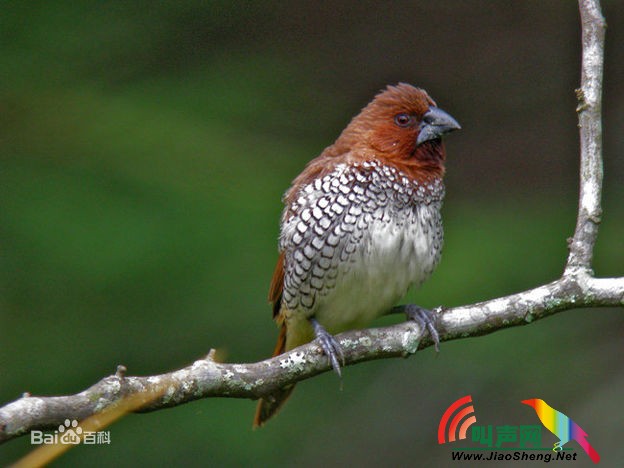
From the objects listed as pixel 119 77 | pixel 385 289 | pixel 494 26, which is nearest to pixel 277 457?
pixel 385 289

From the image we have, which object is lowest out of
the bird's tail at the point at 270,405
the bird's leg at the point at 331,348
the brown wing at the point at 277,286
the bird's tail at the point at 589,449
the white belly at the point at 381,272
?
the bird's tail at the point at 589,449

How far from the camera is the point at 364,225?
4277 millimetres

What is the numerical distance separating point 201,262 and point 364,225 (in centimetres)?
181

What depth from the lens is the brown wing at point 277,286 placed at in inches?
181

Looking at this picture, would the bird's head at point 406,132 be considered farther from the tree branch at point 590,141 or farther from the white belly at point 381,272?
the tree branch at point 590,141

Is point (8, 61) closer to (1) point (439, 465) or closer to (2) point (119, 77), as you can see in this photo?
(2) point (119, 77)

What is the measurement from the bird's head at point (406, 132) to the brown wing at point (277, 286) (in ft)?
1.99

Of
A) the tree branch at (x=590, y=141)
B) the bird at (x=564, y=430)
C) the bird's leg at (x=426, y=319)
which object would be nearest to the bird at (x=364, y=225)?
the bird's leg at (x=426, y=319)

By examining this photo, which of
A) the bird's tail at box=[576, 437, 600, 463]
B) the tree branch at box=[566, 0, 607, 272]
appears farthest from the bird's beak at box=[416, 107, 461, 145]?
the bird's tail at box=[576, 437, 600, 463]

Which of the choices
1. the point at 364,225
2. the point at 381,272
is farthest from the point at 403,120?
the point at 381,272

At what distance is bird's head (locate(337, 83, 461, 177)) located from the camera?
4.55 meters

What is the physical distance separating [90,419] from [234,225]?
283 centimetres

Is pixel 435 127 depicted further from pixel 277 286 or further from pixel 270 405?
pixel 270 405

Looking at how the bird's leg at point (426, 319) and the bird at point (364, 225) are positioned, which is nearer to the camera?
the bird's leg at point (426, 319)
